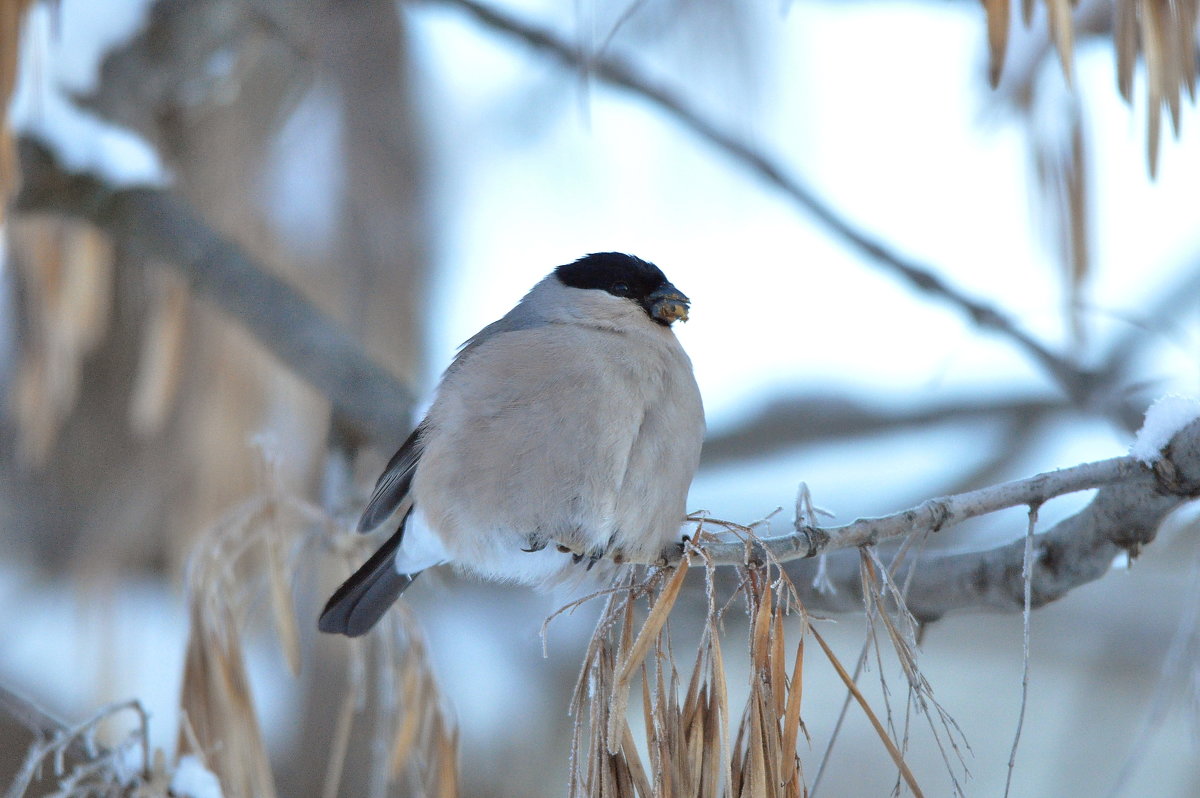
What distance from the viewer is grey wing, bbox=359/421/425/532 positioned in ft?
7.06

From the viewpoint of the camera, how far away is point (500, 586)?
11.7 feet

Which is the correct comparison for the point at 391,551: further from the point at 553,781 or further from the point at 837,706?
the point at 837,706

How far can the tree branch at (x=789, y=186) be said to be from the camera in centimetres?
254

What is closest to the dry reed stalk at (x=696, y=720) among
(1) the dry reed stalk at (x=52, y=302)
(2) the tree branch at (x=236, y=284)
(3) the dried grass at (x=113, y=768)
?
(3) the dried grass at (x=113, y=768)

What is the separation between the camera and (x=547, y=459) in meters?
1.90

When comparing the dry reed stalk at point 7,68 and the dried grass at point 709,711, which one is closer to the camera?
the dried grass at point 709,711

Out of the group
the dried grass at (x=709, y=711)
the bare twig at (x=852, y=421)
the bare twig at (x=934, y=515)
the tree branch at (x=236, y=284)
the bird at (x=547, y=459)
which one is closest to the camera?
the dried grass at (x=709, y=711)

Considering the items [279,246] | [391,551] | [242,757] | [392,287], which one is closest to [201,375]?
[279,246]

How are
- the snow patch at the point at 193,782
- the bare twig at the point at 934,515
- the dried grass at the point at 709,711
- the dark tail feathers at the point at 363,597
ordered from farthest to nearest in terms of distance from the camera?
the dark tail feathers at the point at 363,597, the snow patch at the point at 193,782, the bare twig at the point at 934,515, the dried grass at the point at 709,711

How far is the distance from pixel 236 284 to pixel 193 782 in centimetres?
130

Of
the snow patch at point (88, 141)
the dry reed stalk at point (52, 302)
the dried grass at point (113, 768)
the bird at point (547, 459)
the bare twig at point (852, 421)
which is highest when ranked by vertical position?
the bare twig at point (852, 421)

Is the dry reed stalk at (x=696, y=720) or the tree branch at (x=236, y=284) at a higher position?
the tree branch at (x=236, y=284)

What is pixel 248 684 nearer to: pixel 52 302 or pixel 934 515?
pixel 934 515

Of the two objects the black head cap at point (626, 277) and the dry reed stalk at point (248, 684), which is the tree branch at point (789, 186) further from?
the dry reed stalk at point (248, 684)
